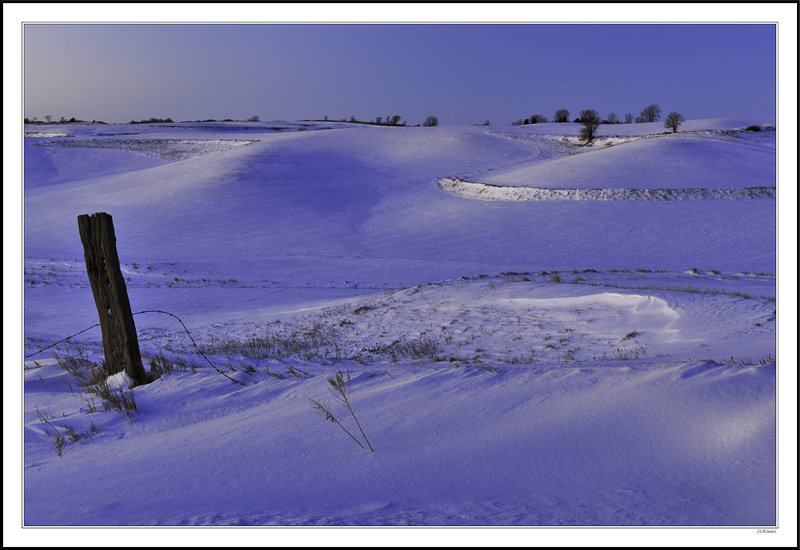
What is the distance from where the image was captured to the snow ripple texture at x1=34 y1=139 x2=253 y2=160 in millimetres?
58375

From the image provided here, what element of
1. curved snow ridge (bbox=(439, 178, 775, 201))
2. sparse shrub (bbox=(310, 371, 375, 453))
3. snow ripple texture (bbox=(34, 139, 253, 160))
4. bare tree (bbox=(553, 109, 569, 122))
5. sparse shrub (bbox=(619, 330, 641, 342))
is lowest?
sparse shrub (bbox=(619, 330, 641, 342))

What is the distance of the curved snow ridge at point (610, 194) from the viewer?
1326 inches

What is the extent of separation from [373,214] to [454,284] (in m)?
20.9

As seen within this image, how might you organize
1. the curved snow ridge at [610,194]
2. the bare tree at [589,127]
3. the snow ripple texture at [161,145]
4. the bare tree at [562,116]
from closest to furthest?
1. the curved snow ridge at [610,194]
2. the snow ripple texture at [161,145]
3. the bare tree at [589,127]
4. the bare tree at [562,116]

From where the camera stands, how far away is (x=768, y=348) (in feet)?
23.4

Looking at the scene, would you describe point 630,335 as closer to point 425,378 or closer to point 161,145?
point 425,378

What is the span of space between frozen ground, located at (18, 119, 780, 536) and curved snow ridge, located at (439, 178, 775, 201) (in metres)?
2.46

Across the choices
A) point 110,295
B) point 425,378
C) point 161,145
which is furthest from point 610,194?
point 161,145

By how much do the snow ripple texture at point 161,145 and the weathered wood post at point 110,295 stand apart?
54.7 meters

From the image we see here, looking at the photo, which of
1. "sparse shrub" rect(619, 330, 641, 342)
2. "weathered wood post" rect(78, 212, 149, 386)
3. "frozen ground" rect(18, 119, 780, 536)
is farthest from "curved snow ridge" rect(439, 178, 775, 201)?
"weathered wood post" rect(78, 212, 149, 386)

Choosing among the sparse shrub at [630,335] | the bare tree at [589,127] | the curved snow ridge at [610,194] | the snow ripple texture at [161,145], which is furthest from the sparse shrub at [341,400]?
the bare tree at [589,127]

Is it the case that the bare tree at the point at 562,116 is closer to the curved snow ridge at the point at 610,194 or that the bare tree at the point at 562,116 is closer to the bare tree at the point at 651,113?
the bare tree at the point at 651,113

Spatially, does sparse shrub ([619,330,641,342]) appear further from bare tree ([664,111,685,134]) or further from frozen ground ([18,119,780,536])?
bare tree ([664,111,685,134])

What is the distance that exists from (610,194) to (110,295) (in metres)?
33.4
